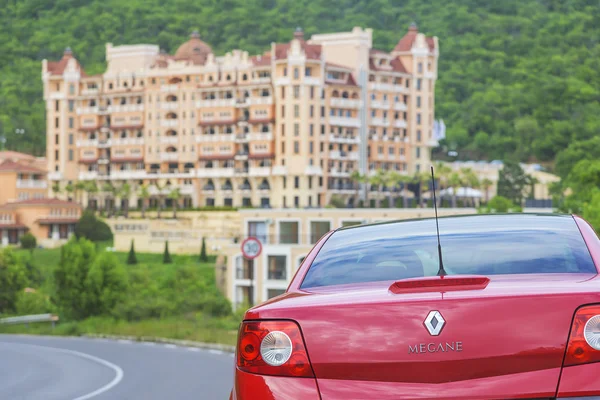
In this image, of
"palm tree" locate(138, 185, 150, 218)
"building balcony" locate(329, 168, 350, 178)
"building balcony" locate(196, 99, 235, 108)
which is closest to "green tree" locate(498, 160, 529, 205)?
"building balcony" locate(329, 168, 350, 178)

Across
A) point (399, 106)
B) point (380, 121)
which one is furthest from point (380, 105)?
point (399, 106)

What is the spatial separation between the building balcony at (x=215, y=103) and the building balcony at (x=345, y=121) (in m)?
10.0

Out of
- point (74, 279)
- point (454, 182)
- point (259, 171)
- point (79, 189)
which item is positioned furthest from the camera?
point (79, 189)

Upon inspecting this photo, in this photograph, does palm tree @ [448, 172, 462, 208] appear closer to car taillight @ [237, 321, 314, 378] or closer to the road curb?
the road curb

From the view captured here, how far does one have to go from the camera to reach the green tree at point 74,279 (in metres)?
64.1

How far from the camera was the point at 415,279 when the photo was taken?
19.1ft

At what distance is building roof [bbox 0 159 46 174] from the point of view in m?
155

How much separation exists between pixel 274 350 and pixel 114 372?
18.4m

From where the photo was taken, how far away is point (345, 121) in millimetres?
143250

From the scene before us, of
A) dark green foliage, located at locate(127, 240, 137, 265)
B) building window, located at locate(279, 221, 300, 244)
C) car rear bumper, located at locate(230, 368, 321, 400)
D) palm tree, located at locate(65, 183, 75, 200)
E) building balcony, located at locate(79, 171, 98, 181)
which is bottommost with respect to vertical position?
dark green foliage, located at locate(127, 240, 137, 265)

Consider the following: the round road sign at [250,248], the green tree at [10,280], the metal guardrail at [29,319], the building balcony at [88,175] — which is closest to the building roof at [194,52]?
the building balcony at [88,175]

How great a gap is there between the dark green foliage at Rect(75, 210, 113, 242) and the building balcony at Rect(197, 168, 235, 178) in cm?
1115

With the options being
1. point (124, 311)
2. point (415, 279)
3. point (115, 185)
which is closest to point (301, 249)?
point (124, 311)

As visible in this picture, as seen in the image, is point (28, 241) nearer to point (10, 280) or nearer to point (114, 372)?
point (10, 280)
